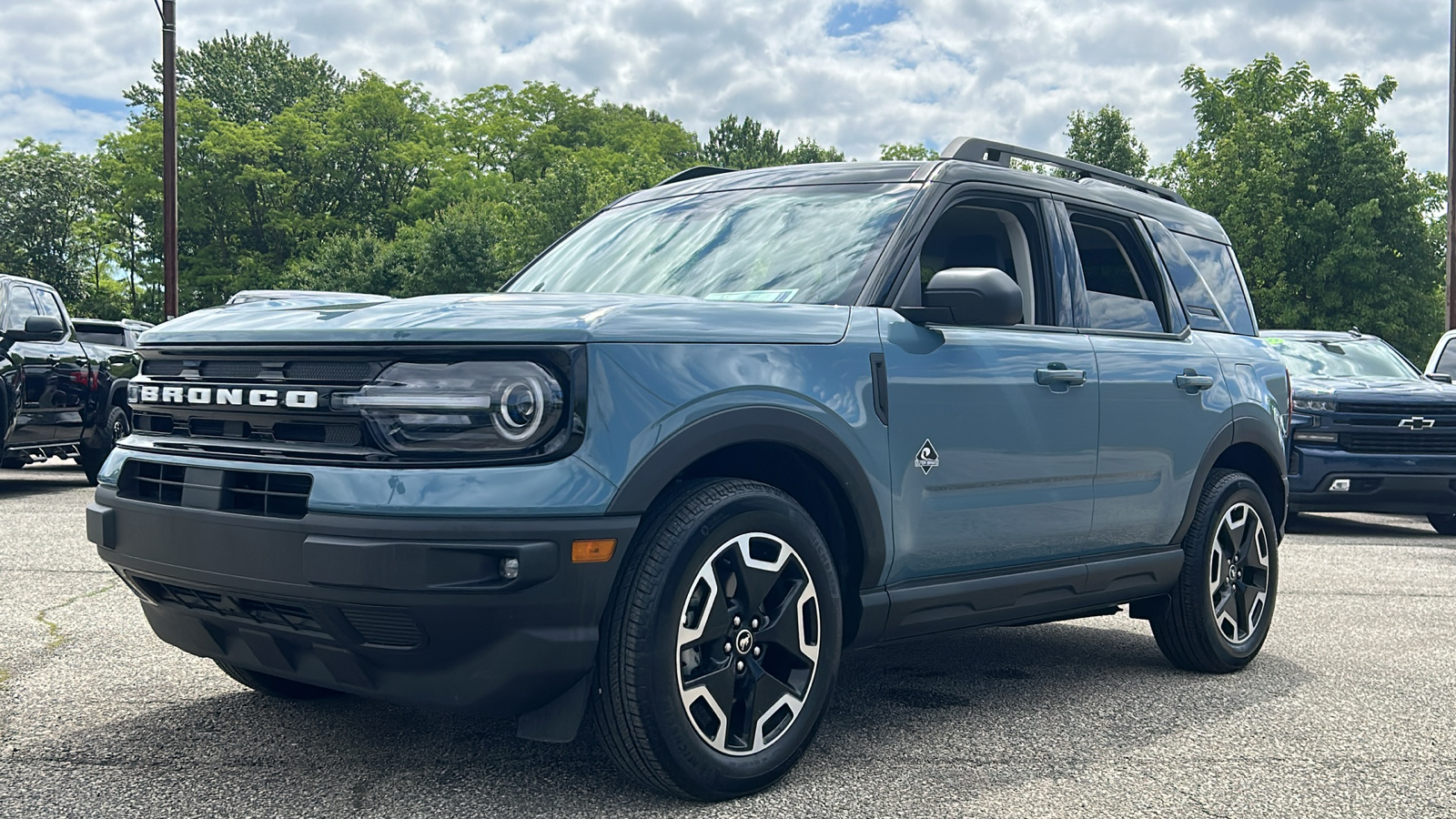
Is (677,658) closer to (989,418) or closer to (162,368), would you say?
(989,418)

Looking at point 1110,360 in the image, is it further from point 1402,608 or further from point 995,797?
point 1402,608

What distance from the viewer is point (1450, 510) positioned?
11688 mm

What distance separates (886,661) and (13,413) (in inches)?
364

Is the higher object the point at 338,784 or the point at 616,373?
the point at 616,373

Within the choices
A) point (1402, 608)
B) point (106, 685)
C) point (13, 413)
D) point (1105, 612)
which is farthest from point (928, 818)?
point (13, 413)

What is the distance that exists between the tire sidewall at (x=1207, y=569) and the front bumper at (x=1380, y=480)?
6.33 m

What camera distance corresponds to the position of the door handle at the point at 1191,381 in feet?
17.6

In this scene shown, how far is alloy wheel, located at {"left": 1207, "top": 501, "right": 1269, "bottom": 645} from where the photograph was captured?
561cm

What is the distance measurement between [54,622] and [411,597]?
3.69 meters

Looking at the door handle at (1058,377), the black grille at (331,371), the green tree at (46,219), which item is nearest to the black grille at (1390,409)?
the door handle at (1058,377)

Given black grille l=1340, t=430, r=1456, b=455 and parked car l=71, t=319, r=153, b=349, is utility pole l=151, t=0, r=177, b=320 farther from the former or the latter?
black grille l=1340, t=430, r=1456, b=455

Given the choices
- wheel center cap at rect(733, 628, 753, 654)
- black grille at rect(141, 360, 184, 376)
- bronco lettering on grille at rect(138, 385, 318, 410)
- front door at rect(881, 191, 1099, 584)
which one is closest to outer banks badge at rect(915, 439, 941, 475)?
front door at rect(881, 191, 1099, 584)

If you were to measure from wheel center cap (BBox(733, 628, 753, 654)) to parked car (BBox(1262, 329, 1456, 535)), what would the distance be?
9.26 m

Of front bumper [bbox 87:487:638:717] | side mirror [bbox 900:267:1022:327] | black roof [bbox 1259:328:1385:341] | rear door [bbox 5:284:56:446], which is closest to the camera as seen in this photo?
front bumper [bbox 87:487:638:717]
